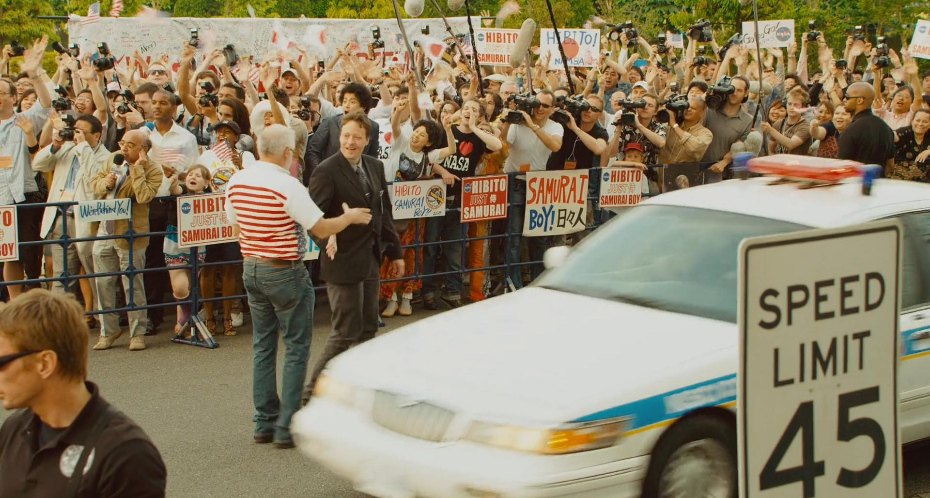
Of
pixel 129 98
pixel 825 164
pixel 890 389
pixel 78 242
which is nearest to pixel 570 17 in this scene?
pixel 129 98

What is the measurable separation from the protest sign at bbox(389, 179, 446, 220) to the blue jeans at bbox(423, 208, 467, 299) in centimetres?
26

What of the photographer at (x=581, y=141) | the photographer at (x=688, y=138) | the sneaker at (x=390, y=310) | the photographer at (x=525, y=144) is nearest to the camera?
the sneaker at (x=390, y=310)

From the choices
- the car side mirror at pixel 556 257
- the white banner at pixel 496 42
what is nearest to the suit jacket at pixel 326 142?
the car side mirror at pixel 556 257

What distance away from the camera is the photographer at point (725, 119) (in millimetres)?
13781

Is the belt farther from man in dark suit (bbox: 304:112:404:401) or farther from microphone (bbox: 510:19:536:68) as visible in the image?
microphone (bbox: 510:19:536:68)

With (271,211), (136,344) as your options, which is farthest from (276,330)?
(136,344)

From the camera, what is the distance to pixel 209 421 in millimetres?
8180

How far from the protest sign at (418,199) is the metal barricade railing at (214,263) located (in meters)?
0.20

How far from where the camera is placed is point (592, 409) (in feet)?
17.0

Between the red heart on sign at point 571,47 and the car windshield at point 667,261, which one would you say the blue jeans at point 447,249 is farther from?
the red heart on sign at point 571,47

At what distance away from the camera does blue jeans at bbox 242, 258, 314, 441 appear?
24.2 ft

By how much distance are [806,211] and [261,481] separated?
3.23 metres

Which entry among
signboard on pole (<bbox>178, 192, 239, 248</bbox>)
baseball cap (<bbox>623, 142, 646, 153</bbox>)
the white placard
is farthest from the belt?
baseball cap (<bbox>623, 142, 646, 153</bbox>)

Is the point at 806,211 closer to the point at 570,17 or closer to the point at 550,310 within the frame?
the point at 550,310
